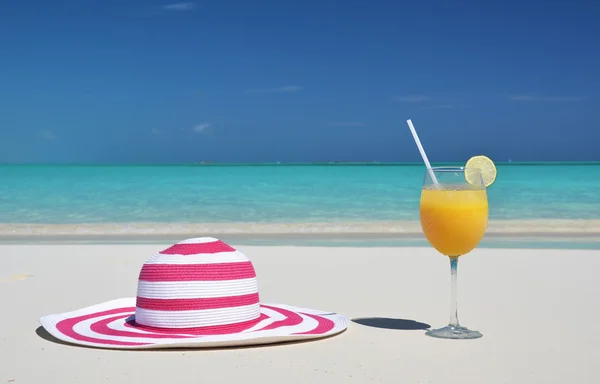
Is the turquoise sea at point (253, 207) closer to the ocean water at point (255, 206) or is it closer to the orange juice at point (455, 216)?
the ocean water at point (255, 206)

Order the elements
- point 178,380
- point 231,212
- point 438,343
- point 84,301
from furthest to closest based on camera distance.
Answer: point 231,212 < point 84,301 < point 438,343 < point 178,380

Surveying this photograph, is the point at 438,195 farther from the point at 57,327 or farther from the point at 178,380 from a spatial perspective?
the point at 57,327

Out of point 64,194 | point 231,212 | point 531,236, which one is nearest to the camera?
point 531,236

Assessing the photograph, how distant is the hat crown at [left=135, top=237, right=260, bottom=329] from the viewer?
359 centimetres

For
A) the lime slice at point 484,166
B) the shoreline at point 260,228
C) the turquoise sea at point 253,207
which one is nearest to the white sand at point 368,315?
the lime slice at point 484,166

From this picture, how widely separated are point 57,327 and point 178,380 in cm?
114

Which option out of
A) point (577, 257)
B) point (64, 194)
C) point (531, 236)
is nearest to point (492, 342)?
point (577, 257)

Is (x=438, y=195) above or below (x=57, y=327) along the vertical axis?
above

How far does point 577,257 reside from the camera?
24.0 feet

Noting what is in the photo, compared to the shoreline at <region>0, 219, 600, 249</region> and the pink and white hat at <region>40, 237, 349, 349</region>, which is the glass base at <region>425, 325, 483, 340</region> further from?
the shoreline at <region>0, 219, 600, 249</region>

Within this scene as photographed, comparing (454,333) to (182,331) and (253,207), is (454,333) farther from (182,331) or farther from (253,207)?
(253,207)

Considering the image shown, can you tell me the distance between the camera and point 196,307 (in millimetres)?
3586

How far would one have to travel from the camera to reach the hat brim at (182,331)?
3.38 m

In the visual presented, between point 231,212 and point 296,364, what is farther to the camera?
point 231,212
